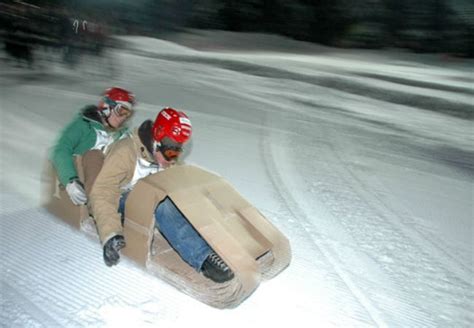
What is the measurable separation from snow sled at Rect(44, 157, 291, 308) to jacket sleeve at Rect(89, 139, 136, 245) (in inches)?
4.2

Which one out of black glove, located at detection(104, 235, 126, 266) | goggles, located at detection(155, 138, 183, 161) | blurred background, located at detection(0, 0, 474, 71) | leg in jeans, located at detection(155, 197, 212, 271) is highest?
blurred background, located at detection(0, 0, 474, 71)

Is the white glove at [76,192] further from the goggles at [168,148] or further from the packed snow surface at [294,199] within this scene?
the goggles at [168,148]

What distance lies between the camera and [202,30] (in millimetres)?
25266

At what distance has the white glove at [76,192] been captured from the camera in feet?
10.6

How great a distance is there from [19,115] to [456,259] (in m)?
6.12

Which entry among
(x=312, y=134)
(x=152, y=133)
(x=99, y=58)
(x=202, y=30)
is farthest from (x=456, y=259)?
(x=202, y=30)

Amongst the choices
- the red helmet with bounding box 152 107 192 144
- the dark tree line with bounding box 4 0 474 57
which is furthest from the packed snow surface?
the dark tree line with bounding box 4 0 474 57

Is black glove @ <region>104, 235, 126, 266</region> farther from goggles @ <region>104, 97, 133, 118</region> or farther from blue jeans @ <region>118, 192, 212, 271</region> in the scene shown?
goggles @ <region>104, 97, 133, 118</region>

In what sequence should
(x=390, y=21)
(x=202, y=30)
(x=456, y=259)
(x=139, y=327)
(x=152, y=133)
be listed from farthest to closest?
(x=202, y=30) → (x=390, y=21) → (x=456, y=259) → (x=152, y=133) → (x=139, y=327)

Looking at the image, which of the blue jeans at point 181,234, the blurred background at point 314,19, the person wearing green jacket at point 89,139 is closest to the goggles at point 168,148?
the blue jeans at point 181,234

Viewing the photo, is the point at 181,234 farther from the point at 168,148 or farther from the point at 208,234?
the point at 168,148

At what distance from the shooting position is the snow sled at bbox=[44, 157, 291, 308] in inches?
108

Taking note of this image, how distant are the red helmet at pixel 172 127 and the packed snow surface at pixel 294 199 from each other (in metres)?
0.87

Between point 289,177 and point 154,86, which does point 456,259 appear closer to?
point 289,177
